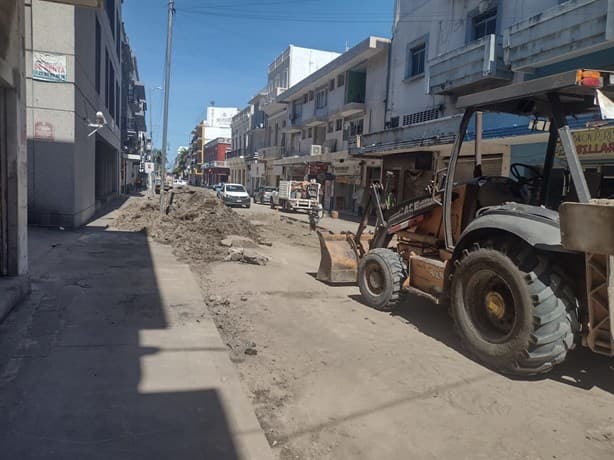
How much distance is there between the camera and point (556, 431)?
3.47 metres

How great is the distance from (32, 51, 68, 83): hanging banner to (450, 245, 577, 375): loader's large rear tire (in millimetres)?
12057

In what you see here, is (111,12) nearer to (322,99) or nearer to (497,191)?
(322,99)

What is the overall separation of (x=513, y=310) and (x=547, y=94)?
80.4 inches

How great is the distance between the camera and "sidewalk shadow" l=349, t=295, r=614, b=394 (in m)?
4.35

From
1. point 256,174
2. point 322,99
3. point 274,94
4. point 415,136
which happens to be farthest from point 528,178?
point 256,174

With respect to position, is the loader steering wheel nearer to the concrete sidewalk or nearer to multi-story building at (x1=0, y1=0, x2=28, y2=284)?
the concrete sidewalk

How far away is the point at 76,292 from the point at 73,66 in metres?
8.56

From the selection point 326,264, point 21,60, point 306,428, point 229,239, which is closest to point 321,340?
point 306,428

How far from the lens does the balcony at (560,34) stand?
42.0 feet

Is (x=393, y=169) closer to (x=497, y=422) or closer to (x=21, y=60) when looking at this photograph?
(x=497, y=422)

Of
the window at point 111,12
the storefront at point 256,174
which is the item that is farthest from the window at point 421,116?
the storefront at point 256,174

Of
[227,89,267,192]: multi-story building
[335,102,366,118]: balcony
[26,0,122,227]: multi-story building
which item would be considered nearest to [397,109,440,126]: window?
[335,102,366,118]: balcony

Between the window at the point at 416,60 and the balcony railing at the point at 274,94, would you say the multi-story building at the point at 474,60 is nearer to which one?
the window at the point at 416,60

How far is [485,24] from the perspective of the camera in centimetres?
1961
